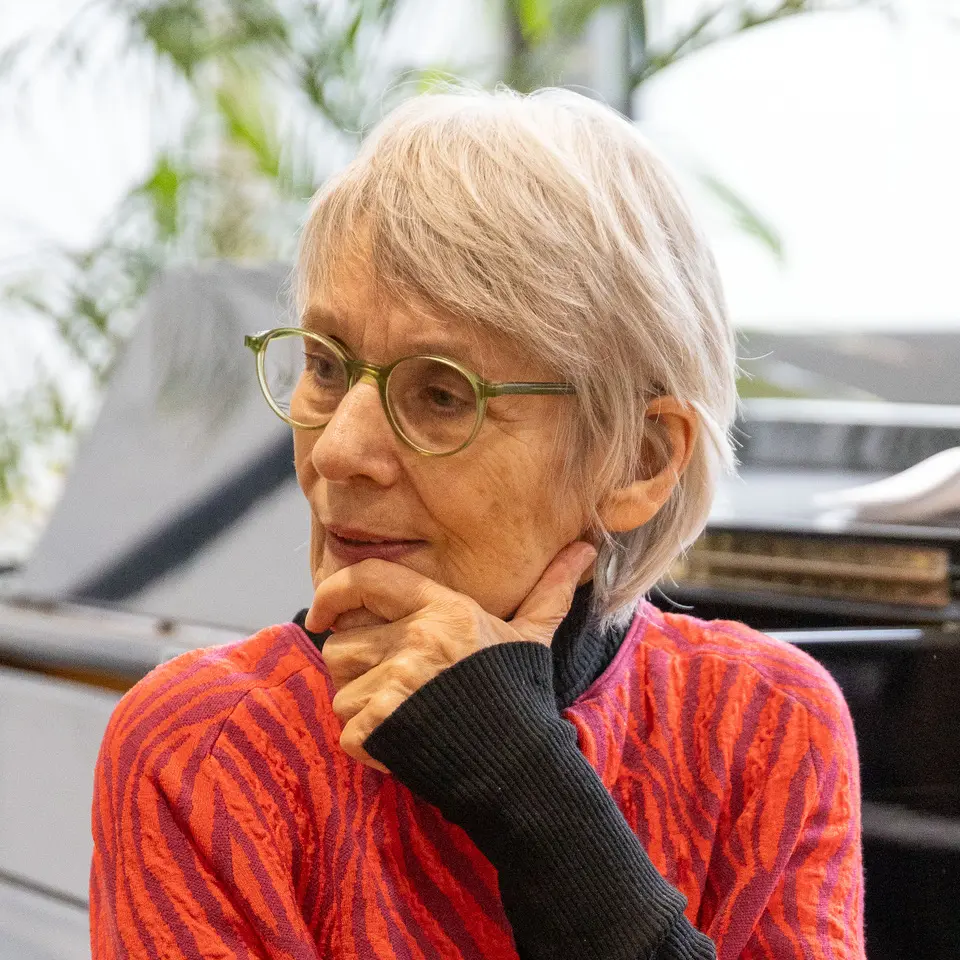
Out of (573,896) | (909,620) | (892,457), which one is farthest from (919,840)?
(892,457)

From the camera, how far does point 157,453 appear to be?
2.10 metres

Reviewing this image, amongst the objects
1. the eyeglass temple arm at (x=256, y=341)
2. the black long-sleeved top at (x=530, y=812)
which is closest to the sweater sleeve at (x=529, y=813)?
the black long-sleeved top at (x=530, y=812)

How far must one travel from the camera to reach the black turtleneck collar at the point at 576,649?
1072mm

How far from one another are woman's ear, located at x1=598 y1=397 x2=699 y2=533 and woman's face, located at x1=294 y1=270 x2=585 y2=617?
2.9 inches

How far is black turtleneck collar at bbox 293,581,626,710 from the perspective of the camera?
107cm

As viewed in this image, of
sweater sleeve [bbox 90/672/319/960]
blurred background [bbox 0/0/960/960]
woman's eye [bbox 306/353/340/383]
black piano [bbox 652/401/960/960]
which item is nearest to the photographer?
sweater sleeve [bbox 90/672/319/960]

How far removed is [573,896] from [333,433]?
1.32 ft

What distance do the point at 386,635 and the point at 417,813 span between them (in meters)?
0.16

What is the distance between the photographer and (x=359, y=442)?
0.93 m

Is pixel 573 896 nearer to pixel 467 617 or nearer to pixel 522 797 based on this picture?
pixel 522 797

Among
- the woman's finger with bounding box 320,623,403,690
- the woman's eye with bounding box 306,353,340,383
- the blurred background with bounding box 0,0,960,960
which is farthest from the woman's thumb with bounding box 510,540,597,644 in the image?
the blurred background with bounding box 0,0,960,960

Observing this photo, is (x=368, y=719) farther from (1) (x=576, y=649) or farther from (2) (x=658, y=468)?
(2) (x=658, y=468)

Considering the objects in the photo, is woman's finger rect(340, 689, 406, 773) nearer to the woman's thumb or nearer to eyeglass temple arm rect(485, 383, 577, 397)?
the woman's thumb

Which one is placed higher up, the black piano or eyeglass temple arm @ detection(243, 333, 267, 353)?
eyeglass temple arm @ detection(243, 333, 267, 353)
